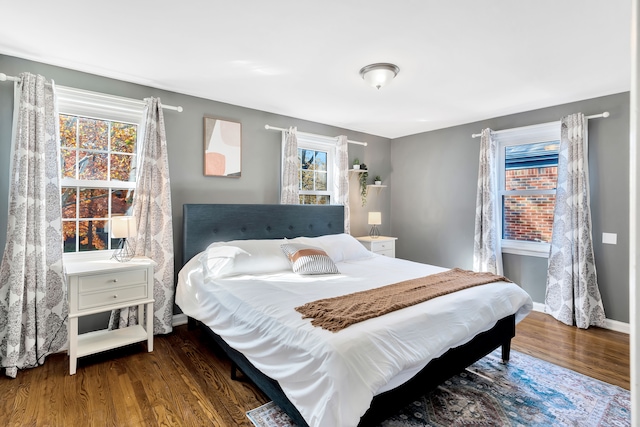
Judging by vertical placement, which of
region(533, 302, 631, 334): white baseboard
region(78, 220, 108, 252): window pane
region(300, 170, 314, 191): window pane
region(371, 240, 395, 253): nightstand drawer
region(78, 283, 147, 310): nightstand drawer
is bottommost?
region(533, 302, 631, 334): white baseboard

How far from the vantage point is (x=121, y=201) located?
3180 mm

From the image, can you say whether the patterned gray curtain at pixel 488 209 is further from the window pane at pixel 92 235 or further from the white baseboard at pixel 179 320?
the window pane at pixel 92 235

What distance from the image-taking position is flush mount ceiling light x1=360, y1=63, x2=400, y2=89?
275cm

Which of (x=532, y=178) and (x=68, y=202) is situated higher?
(x=532, y=178)

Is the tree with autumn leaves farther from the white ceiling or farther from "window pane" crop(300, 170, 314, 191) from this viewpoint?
"window pane" crop(300, 170, 314, 191)

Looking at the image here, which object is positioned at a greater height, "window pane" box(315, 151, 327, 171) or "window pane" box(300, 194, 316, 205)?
"window pane" box(315, 151, 327, 171)

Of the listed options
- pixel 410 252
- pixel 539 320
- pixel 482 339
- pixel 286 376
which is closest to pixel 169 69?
pixel 286 376

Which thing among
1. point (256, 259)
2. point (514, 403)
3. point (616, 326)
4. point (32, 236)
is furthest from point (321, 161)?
point (616, 326)

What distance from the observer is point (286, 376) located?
1717mm

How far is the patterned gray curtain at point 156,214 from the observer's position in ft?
10.2

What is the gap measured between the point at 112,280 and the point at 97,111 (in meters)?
1.52

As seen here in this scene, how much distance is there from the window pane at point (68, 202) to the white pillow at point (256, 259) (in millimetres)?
1208

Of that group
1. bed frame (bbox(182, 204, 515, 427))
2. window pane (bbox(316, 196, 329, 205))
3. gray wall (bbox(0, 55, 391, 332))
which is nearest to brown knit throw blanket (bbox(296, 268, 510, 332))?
bed frame (bbox(182, 204, 515, 427))

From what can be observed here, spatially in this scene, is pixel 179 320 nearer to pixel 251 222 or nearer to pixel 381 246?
pixel 251 222
